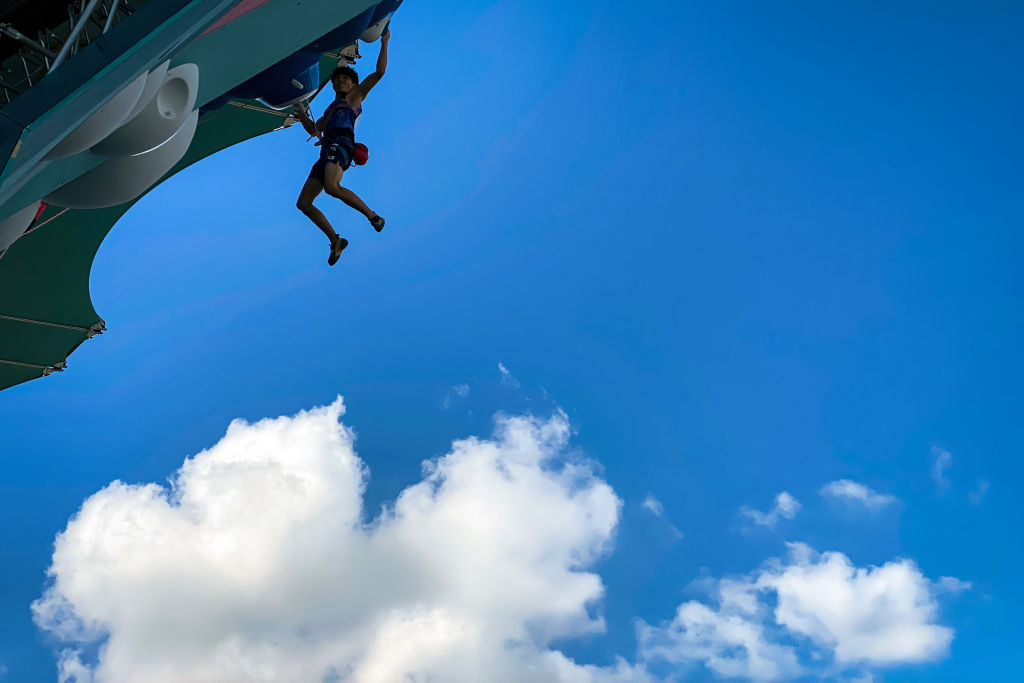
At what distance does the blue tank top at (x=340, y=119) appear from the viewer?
8117 millimetres

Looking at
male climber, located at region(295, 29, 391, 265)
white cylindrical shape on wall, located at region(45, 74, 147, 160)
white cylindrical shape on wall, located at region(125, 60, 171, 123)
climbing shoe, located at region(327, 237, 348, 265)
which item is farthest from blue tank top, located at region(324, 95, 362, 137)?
white cylindrical shape on wall, located at region(45, 74, 147, 160)

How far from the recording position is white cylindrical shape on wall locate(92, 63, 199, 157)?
5816mm

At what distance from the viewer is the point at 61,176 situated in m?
5.78

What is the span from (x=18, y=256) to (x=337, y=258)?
789 cm

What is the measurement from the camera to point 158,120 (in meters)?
5.95

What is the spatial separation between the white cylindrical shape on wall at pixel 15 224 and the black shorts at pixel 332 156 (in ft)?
8.73

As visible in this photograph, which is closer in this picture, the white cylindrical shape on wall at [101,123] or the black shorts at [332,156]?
the white cylindrical shape on wall at [101,123]

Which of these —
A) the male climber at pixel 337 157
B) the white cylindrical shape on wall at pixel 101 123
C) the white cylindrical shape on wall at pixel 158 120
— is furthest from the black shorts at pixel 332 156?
the white cylindrical shape on wall at pixel 101 123

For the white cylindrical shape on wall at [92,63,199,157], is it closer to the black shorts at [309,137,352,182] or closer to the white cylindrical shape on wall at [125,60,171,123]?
the white cylindrical shape on wall at [125,60,171,123]

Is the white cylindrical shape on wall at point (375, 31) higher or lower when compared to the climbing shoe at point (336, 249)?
higher

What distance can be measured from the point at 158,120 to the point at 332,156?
226 cm

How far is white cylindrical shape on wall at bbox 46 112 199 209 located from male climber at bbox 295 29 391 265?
5.02 feet

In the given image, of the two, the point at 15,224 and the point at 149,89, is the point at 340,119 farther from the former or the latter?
the point at 15,224

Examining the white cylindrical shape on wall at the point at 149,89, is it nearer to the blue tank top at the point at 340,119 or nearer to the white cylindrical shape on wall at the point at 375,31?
the blue tank top at the point at 340,119
